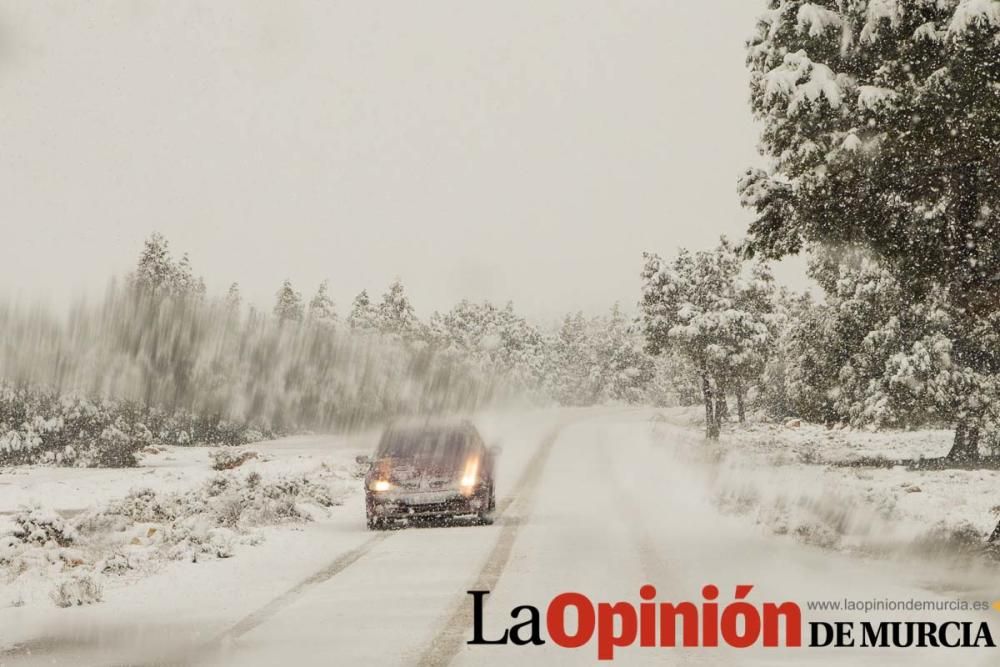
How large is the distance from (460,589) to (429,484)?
5114mm

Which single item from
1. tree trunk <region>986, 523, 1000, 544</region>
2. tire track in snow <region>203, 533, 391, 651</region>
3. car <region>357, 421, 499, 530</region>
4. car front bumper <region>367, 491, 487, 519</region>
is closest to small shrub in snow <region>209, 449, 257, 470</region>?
car <region>357, 421, 499, 530</region>

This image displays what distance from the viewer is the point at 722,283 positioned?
3919 centimetres

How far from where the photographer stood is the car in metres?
13.7

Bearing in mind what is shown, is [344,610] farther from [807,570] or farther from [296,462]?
[296,462]

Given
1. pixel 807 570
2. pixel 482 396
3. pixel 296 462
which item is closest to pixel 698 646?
pixel 807 570

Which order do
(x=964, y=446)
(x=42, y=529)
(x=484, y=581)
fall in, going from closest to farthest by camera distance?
1. (x=484, y=581)
2. (x=42, y=529)
3. (x=964, y=446)

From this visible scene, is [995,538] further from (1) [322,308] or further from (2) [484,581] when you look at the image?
(1) [322,308]

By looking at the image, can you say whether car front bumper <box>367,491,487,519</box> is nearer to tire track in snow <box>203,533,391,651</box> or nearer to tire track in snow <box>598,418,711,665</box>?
tire track in snow <box>203,533,391,651</box>

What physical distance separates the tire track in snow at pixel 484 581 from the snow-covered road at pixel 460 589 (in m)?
0.03

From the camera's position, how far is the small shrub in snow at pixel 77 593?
893 centimetres

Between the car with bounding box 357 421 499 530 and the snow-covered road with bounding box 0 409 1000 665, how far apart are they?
339 mm

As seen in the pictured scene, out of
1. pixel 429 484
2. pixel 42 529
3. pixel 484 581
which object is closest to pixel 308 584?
pixel 484 581

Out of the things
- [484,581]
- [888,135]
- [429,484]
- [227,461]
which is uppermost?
[888,135]

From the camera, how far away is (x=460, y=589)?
28.8 feet
